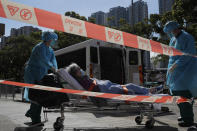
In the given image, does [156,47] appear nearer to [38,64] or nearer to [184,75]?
[184,75]

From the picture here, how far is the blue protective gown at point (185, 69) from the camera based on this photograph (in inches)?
145

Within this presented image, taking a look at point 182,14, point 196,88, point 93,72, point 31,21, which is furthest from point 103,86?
point 182,14

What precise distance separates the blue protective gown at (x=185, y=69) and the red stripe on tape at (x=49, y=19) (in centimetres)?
211

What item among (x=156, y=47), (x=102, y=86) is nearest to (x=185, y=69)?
(x=156, y=47)

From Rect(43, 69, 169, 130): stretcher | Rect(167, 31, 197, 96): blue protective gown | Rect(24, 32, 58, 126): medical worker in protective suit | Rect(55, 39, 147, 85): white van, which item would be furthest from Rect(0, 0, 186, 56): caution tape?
Rect(55, 39, 147, 85): white van

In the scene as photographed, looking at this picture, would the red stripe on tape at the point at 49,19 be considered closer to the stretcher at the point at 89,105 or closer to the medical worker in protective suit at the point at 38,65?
the stretcher at the point at 89,105

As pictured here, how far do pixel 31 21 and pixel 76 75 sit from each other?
171cm

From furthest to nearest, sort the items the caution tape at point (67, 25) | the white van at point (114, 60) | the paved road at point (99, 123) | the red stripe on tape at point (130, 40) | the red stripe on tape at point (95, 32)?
the white van at point (114, 60) < the paved road at point (99, 123) < the red stripe on tape at point (130, 40) < the red stripe on tape at point (95, 32) < the caution tape at point (67, 25)

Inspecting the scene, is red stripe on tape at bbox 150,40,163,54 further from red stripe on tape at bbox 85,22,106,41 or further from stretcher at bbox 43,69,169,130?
stretcher at bbox 43,69,169,130

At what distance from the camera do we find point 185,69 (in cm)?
376

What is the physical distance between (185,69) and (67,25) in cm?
214

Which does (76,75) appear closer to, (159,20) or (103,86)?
(103,86)

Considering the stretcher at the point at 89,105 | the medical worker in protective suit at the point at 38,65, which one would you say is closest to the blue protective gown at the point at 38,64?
the medical worker in protective suit at the point at 38,65

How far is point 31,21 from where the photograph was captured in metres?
Answer: 2.98
